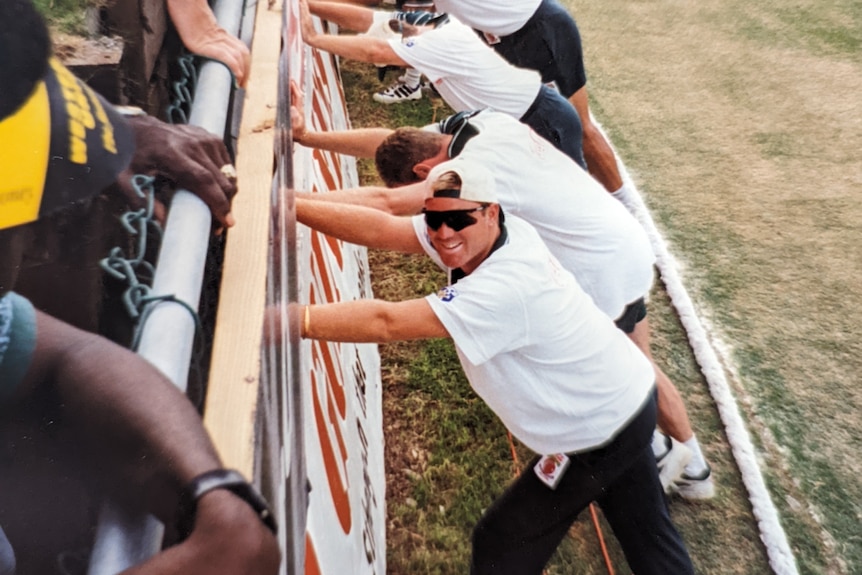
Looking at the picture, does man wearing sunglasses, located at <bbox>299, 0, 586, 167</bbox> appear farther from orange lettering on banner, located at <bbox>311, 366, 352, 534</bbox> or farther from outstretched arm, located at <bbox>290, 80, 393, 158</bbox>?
orange lettering on banner, located at <bbox>311, 366, 352, 534</bbox>

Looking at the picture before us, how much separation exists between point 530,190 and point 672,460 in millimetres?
1240

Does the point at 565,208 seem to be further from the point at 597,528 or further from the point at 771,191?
the point at 771,191

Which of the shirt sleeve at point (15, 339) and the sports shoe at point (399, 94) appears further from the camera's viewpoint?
the sports shoe at point (399, 94)

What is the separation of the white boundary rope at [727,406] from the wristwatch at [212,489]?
2492 millimetres

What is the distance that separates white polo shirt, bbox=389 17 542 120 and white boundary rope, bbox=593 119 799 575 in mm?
1432

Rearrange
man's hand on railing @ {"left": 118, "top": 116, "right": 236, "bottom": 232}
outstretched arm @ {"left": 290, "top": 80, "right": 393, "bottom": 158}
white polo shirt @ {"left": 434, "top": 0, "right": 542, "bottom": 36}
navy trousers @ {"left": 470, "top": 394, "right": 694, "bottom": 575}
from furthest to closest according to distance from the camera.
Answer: white polo shirt @ {"left": 434, "top": 0, "right": 542, "bottom": 36} → outstretched arm @ {"left": 290, "top": 80, "right": 393, "bottom": 158} → navy trousers @ {"left": 470, "top": 394, "right": 694, "bottom": 575} → man's hand on railing @ {"left": 118, "top": 116, "right": 236, "bottom": 232}

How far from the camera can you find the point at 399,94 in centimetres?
578

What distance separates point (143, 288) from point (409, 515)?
2.16 m

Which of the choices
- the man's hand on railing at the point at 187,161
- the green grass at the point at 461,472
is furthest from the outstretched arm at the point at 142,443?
the green grass at the point at 461,472

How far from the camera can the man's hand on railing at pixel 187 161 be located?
2.99 feet

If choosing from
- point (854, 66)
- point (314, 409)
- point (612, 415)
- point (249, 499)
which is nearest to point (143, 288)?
point (249, 499)

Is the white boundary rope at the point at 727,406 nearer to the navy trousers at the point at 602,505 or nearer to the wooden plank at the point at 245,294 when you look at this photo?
the navy trousers at the point at 602,505

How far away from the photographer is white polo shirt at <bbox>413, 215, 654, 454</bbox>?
1.63 meters

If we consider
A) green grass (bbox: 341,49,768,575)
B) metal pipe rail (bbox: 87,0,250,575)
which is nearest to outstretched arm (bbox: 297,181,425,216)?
metal pipe rail (bbox: 87,0,250,575)
